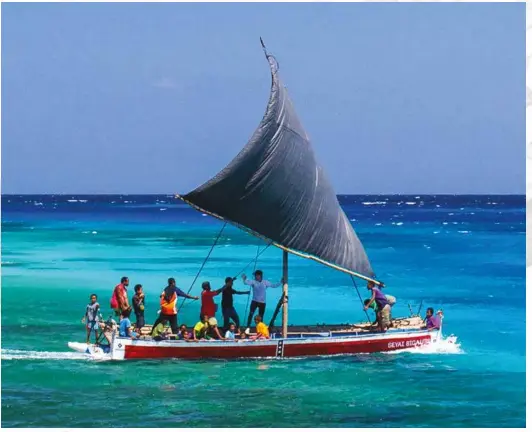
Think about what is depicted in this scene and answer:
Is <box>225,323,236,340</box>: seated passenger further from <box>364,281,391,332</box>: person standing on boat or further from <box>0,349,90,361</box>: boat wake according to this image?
<box>364,281,391,332</box>: person standing on boat

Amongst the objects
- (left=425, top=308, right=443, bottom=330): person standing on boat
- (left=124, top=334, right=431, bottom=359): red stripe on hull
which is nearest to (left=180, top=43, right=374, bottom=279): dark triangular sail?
(left=124, top=334, right=431, bottom=359): red stripe on hull

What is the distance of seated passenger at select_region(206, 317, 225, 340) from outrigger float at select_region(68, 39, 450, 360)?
0.24 m

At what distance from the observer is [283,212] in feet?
77.5

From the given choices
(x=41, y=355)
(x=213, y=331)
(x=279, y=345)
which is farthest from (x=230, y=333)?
(x=41, y=355)

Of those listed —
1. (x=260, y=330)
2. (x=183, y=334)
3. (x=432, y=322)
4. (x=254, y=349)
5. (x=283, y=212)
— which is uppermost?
(x=283, y=212)

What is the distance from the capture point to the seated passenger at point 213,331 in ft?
74.3

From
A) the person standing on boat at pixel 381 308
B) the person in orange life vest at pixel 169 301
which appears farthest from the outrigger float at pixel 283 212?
the person in orange life vest at pixel 169 301

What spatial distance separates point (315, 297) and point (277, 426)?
17651 mm

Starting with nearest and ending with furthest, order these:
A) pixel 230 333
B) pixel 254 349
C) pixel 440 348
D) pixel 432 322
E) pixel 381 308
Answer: pixel 254 349, pixel 230 333, pixel 381 308, pixel 432 322, pixel 440 348

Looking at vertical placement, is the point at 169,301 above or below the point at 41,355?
above

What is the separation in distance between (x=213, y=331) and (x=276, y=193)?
346 cm

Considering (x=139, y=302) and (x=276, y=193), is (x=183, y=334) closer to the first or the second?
(x=139, y=302)

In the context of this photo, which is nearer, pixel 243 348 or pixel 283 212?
pixel 243 348

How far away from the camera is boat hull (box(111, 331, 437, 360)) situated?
2253cm
